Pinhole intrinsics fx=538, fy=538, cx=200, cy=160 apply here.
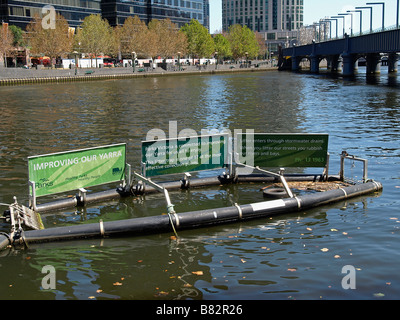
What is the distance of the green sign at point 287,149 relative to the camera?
59.9ft

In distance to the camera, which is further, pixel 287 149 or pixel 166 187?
pixel 287 149

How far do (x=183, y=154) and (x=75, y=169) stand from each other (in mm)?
3558

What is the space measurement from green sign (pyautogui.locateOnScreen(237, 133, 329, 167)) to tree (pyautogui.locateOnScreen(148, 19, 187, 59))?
12996cm

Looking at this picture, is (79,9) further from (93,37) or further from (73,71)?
(73,71)

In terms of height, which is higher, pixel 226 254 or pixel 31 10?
pixel 31 10

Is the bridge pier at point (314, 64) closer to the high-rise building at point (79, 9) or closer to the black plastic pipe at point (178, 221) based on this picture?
the high-rise building at point (79, 9)

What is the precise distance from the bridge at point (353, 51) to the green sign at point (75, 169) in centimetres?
6870

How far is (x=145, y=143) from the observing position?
1661cm

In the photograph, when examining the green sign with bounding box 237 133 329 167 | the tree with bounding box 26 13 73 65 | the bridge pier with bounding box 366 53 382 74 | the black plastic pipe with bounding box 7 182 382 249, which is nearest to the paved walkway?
the tree with bounding box 26 13 73 65

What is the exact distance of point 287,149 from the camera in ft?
60.4
